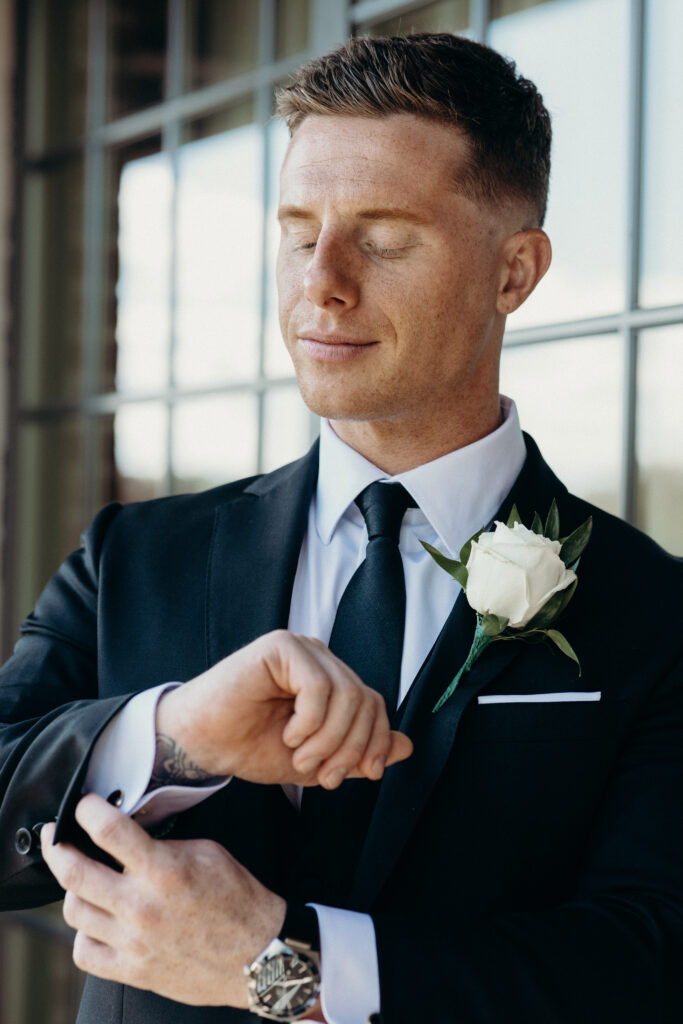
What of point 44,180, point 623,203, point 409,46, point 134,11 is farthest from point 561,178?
point 44,180

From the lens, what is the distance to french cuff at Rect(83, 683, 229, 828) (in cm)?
134

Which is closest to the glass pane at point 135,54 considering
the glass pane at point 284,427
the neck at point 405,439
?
the glass pane at point 284,427

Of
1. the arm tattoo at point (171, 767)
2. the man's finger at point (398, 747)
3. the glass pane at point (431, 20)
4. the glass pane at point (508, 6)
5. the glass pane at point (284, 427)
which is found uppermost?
the glass pane at point (431, 20)

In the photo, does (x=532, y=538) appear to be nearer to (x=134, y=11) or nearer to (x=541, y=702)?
(x=541, y=702)

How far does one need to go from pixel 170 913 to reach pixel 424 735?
1.33 ft

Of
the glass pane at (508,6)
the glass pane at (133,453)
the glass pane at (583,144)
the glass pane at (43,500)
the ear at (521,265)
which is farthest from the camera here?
the glass pane at (43,500)

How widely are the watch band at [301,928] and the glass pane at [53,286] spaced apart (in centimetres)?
297

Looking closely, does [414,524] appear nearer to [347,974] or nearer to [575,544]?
[575,544]

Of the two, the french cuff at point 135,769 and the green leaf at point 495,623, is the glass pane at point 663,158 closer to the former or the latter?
the green leaf at point 495,623

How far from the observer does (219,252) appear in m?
3.46

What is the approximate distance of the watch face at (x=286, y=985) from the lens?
127cm

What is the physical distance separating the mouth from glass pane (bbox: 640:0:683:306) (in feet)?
3.03

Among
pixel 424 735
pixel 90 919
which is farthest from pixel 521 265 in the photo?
pixel 90 919

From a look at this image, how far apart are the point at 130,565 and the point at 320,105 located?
0.74 meters
